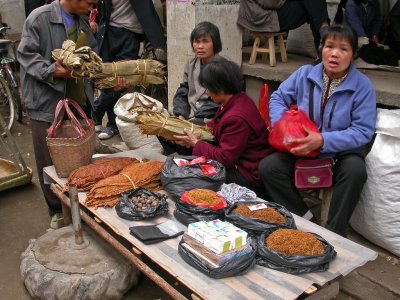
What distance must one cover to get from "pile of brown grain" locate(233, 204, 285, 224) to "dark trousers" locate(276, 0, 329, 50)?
2.67 meters

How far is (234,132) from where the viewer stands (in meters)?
3.22

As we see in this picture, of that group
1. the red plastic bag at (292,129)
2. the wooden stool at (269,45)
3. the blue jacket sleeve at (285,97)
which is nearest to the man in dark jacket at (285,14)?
the wooden stool at (269,45)

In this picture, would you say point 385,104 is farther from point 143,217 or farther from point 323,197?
point 143,217

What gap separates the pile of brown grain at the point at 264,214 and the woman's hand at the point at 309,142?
595 mm

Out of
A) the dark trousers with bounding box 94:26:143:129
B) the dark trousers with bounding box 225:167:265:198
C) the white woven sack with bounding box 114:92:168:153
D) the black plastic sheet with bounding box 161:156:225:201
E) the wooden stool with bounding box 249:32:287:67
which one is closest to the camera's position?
the black plastic sheet with bounding box 161:156:225:201

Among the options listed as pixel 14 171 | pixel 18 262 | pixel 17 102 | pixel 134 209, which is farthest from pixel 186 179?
pixel 17 102

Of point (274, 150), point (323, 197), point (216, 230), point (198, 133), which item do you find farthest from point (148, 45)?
point (216, 230)

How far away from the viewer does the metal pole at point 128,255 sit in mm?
2244

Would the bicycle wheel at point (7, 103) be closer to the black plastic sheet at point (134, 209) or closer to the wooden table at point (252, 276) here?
the black plastic sheet at point (134, 209)

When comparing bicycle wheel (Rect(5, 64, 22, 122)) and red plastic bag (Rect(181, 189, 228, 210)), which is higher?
red plastic bag (Rect(181, 189, 228, 210))

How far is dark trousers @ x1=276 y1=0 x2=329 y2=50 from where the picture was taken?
451 cm

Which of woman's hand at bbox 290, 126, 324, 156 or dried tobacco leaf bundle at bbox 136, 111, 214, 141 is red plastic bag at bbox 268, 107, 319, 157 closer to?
woman's hand at bbox 290, 126, 324, 156

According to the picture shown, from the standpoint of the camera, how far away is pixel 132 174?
3.20m

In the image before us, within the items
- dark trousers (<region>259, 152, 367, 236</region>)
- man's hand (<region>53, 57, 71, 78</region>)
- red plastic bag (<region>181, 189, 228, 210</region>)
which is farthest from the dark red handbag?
man's hand (<region>53, 57, 71, 78</region>)
